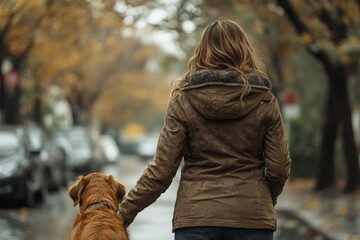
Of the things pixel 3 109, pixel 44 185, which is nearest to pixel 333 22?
pixel 44 185

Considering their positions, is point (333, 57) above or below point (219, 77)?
below

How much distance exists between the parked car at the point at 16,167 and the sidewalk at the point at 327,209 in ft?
16.6

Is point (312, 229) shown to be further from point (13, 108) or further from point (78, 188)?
point (13, 108)

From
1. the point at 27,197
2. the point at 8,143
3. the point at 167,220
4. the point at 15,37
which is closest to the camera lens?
the point at 167,220

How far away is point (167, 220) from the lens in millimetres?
18312

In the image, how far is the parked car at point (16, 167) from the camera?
64.2 feet

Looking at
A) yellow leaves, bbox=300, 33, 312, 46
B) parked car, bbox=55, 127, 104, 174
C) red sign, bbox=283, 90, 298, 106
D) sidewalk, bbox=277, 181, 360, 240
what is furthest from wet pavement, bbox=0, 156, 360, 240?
parked car, bbox=55, 127, 104, 174

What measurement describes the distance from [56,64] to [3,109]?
29.6 feet

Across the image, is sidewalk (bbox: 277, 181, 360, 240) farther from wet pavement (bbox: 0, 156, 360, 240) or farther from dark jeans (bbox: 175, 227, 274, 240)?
dark jeans (bbox: 175, 227, 274, 240)

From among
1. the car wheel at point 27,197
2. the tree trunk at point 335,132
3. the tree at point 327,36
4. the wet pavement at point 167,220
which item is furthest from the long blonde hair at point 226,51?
the tree trunk at point 335,132

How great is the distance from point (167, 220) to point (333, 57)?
4.33 m

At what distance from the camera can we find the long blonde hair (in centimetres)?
501

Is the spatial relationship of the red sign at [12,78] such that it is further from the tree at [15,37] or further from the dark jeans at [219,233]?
the dark jeans at [219,233]

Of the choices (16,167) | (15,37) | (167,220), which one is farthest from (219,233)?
(15,37)
